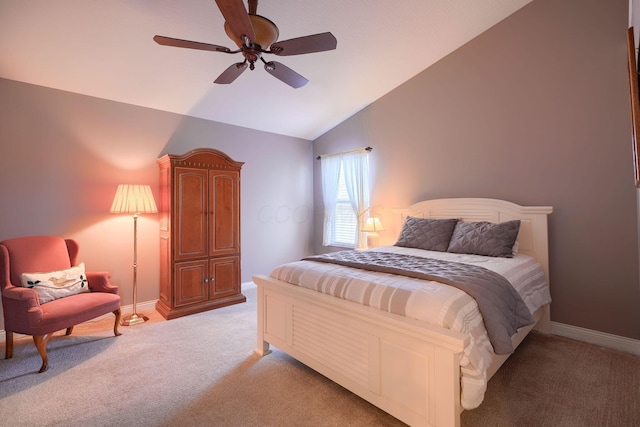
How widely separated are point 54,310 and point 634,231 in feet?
15.6

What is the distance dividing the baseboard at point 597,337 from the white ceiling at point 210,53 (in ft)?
10.6

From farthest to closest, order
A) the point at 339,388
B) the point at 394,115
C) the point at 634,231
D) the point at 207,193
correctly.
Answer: the point at 394,115, the point at 207,193, the point at 634,231, the point at 339,388

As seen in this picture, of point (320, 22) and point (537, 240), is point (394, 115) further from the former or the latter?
point (537, 240)

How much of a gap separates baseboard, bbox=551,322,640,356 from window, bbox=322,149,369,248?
2.44m

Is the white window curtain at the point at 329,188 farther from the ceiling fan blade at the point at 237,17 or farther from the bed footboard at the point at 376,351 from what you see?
the ceiling fan blade at the point at 237,17

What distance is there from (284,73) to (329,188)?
A: 9.13ft

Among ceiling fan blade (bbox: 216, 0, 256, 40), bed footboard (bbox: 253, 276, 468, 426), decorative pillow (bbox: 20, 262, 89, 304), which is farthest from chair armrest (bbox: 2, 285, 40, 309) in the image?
ceiling fan blade (bbox: 216, 0, 256, 40)

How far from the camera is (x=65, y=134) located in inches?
122

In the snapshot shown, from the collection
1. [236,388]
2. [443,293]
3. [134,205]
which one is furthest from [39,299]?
[443,293]

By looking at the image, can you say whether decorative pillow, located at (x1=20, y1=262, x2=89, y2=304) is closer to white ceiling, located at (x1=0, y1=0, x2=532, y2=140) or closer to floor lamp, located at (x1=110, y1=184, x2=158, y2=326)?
floor lamp, located at (x1=110, y1=184, x2=158, y2=326)

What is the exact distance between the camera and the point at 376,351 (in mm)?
1715

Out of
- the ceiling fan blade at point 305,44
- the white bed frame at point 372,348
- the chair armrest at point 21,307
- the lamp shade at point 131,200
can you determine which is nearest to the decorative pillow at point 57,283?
the chair armrest at point 21,307

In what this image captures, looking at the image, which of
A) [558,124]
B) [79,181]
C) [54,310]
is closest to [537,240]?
[558,124]

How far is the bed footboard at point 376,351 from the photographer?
1427mm
